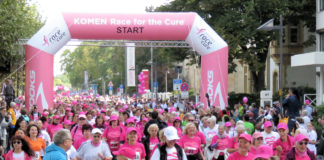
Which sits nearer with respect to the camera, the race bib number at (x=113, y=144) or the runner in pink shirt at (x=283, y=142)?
the runner in pink shirt at (x=283, y=142)

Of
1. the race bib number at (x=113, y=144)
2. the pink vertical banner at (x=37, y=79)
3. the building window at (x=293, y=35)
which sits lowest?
the race bib number at (x=113, y=144)

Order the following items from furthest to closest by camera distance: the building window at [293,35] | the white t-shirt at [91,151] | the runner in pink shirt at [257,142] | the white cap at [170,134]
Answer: the building window at [293,35] < the white t-shirt at [91,151] < the runner in pink shirt at [257,142] < the white cap at [170,134]

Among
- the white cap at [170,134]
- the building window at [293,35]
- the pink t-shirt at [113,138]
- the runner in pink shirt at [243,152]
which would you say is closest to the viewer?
the runner in pink shirt at [243,152]

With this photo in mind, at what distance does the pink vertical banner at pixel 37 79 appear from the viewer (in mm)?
21844

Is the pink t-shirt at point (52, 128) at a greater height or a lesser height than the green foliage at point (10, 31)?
lesser

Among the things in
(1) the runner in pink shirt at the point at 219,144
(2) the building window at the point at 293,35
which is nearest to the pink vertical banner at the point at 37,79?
(1) the runner in pink shirt at the point at 219,144

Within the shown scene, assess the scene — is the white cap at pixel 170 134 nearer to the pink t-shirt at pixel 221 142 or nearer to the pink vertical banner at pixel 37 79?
the pink t-shirt at pixel 221 142

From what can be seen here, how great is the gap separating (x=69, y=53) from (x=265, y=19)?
8346 cm

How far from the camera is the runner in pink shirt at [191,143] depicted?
9.32 m

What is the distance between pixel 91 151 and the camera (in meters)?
8.77

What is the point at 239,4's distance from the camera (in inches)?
1259

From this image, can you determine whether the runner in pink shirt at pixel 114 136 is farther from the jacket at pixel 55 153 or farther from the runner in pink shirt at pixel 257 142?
the jacket at pixel 55 153

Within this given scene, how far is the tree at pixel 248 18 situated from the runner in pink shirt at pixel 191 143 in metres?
20.9

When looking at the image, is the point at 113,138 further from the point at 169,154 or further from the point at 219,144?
the point at 169,154
